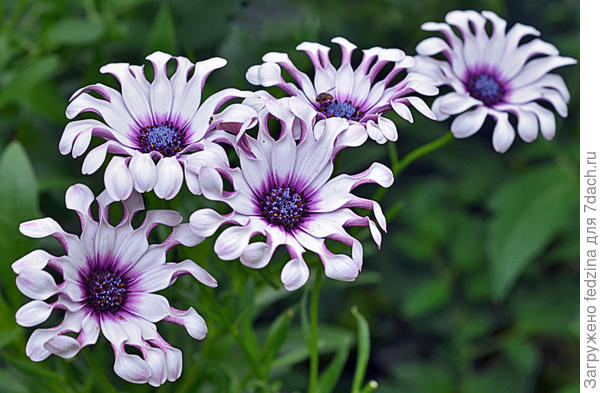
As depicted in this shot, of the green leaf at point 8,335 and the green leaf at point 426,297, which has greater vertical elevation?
the green leaf at point 426,297

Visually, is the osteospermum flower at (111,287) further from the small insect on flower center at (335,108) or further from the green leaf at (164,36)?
the green leaf at (164,36)

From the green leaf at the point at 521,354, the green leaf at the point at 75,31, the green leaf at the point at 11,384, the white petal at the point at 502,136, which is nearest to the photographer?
the white petal at the point at 502,136

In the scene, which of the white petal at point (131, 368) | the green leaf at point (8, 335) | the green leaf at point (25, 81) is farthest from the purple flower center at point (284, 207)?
the green leaf at point (25, 81)

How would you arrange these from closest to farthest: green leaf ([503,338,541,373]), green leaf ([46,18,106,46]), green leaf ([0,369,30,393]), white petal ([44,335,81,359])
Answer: white petal ([44,335,81,359]) → green leaf ([0,369,30,393]) → green leaf ([46,18,106,46]) → green leaf ([503,338,541,373])

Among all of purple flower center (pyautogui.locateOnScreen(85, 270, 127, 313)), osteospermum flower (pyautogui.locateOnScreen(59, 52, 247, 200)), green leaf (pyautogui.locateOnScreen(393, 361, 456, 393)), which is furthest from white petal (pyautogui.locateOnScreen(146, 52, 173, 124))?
green leaf (pyautogui.locateOnScreen(393, 361, 456, 393))

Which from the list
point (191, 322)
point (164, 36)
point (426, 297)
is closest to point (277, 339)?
point (191, 322)

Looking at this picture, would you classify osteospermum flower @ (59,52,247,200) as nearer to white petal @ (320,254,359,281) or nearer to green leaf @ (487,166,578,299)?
white petal @ (320,254,359,281)
